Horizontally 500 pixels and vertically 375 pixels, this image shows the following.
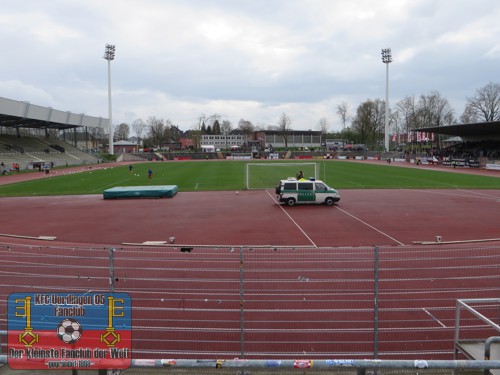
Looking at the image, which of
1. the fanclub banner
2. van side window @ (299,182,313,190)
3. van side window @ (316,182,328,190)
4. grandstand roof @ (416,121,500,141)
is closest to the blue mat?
van side window @ (299,182,313,190)

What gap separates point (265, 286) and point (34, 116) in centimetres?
6301

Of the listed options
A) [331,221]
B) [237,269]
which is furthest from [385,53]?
[237,269]

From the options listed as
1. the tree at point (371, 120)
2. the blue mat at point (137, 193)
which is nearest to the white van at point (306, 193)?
the blue mat at point (137, 193)

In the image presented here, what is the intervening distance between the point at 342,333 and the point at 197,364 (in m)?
5.54

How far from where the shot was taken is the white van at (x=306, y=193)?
86.0 ft

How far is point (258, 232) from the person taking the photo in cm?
1850

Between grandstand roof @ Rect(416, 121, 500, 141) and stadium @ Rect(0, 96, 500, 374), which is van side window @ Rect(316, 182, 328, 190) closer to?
stadium @ Rect(0, 96, 500, 374)

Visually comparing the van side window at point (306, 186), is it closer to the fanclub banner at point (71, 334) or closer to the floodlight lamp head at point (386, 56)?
the fanclub banner at point (71, 334)

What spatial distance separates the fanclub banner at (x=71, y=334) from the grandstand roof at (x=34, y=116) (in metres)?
55.3

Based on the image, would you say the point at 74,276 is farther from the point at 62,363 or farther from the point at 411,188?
the point at 411,188

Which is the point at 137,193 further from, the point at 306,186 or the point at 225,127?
the point at 225,127

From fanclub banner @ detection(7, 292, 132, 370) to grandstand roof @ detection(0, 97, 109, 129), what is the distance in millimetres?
55319

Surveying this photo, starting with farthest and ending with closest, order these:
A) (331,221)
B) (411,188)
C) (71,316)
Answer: (411,188), (331,221), (71,316)

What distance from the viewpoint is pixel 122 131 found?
193875mm
